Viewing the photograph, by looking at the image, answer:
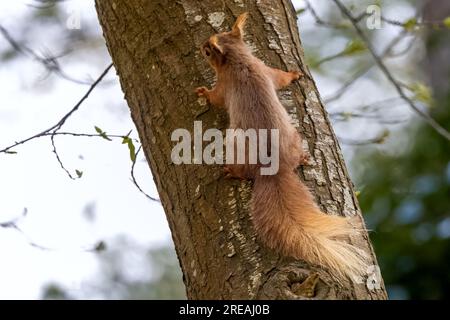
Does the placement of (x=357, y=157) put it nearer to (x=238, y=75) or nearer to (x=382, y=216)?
(x=382, y=216)

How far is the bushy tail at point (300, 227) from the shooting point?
230cm

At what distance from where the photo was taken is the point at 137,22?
2834mm

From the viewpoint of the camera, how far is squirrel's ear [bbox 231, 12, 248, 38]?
2807 mm

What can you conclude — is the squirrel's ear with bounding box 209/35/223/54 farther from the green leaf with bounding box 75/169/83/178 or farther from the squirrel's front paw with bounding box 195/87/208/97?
the green leaf with bounding box 75/169/83/178

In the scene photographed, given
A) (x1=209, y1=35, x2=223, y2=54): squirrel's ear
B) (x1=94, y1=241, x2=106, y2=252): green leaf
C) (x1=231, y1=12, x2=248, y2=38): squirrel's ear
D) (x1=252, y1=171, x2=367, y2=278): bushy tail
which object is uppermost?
(x1=231, y1=12, x2=248, y2=38): squirrel's ear

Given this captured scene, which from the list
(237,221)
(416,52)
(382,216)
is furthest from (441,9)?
(237,221)

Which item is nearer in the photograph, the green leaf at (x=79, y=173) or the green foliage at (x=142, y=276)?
the green leaf at (x=79, y=173)

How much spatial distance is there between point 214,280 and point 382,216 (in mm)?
4392

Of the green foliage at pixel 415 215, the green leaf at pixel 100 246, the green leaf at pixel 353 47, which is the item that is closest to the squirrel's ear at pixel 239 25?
the green leaf at pixel 353 47

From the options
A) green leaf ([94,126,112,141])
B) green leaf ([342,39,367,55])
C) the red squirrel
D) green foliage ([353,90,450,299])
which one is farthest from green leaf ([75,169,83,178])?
green foliage ([353,90,450,299])

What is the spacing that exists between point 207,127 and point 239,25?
0.42 meters

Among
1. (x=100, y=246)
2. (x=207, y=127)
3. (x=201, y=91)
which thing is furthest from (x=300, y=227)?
(x=100, y=246)

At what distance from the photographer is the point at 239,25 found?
281 centimetres

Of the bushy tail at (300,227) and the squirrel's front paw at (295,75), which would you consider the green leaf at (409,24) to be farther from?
the bushy tail at (300,227)
